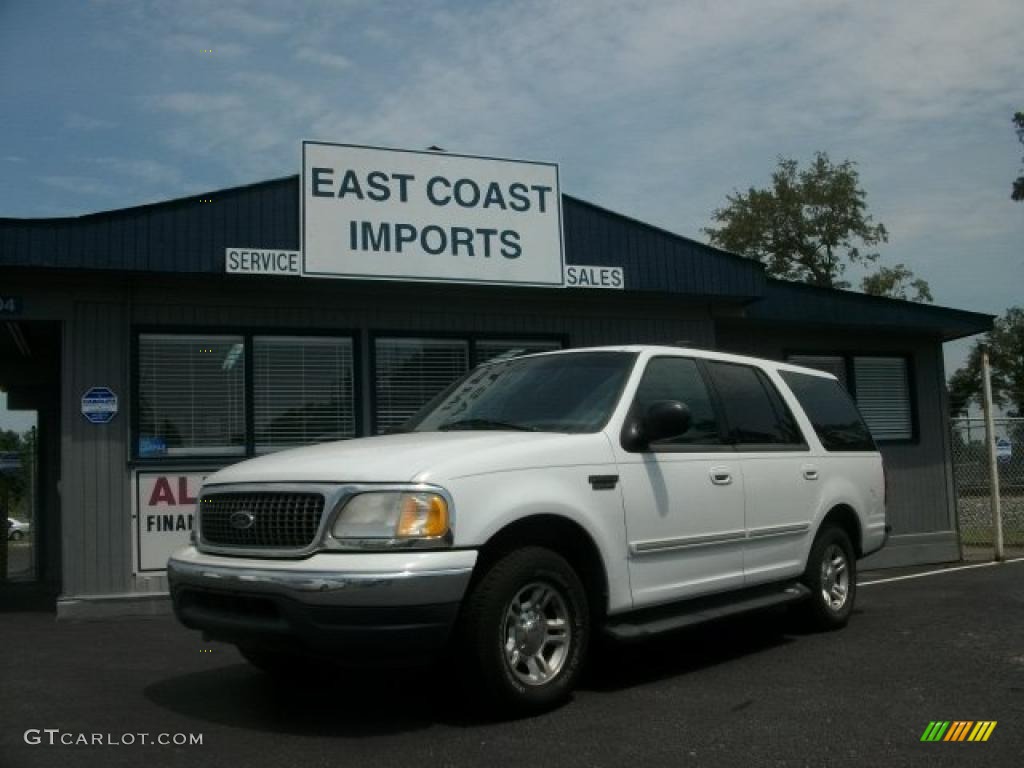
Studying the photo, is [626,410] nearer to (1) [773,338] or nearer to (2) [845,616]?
(2) [845,616]

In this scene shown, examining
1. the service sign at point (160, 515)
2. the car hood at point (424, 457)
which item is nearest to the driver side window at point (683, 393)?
the car hood at point (424, 457)

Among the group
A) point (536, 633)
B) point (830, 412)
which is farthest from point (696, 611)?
point (830, 412)

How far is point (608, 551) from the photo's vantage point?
5.37m

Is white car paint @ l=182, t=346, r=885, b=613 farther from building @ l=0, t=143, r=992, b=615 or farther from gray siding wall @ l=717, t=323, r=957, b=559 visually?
gray siding wall @ l=717, t=323, r=957, b=559

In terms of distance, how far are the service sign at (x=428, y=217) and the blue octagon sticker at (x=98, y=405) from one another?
220cm

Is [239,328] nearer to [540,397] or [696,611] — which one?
[540,397]

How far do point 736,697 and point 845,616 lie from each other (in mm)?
2569

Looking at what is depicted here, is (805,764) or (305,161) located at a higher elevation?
(305,161)

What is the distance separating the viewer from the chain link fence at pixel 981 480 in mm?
14344

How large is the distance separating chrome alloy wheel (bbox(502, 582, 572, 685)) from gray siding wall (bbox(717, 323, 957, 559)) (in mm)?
8517

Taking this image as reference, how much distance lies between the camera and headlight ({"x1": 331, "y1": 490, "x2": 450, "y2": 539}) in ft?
15.0

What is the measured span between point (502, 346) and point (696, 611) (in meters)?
5.82

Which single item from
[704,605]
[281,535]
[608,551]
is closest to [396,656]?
[281,535]

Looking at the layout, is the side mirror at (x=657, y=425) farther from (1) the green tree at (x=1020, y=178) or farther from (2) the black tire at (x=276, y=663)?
(1) the green tree at (x=1020, y=178)
